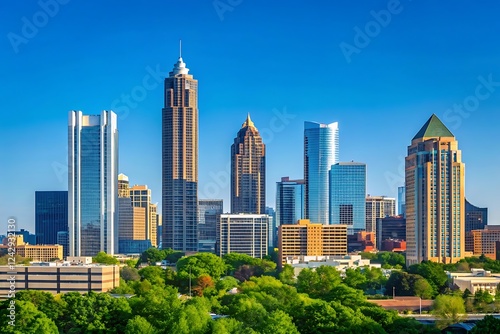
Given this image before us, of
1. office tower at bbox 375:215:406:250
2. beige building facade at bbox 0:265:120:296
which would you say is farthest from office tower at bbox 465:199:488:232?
beige building facade at bbox 0:265:120:296

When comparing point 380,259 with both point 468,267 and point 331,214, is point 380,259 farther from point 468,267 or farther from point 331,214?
point 331,214

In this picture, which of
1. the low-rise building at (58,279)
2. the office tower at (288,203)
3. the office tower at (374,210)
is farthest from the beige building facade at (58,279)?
the office tower at (374,210)

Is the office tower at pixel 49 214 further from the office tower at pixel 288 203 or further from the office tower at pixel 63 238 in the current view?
the office tower at pixel 288 203

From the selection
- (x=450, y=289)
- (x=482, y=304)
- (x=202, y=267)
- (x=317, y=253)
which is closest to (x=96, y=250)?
(x=317, y=253)

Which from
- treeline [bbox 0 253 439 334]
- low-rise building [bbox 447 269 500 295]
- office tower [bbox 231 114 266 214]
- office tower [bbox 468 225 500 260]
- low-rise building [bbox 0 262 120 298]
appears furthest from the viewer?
office tower [bbox 231 114 266 214]

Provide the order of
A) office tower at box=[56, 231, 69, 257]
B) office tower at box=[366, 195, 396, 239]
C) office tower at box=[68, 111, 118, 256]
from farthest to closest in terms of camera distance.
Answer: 1. office tower at box=[366, 195, 396, 239]
2. office tower at box=[56, 231, 69, 257]
3. office tower at box=[68, 111, 118, 256]

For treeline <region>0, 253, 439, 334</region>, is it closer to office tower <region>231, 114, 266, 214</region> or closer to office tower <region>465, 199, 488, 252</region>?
office tower <region>465, 199, 488, 252</region>

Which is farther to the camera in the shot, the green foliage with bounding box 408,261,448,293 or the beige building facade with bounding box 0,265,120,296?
the green foliage with bounding box 408,261,448,293

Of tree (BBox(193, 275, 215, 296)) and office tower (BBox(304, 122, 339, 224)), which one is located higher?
office tower (BBox(304, 122, 339, 224))
